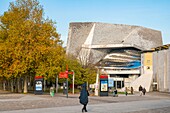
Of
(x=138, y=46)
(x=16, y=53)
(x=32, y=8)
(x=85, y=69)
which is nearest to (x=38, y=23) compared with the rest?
(x=32, y=8)

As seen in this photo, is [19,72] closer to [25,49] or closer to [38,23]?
[25,49]

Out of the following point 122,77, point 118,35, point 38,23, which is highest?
point 118,35

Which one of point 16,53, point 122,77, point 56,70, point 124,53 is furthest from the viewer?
point 124,53

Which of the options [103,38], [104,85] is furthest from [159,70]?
[103,38]

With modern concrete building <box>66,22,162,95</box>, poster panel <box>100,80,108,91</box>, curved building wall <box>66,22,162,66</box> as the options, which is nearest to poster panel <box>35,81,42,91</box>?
poster panel <box>100,80,108,91</box>

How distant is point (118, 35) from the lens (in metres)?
124

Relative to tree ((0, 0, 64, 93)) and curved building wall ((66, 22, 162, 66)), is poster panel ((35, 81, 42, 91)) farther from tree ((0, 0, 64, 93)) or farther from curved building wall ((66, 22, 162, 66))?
curved building wall ((66, 22, 162, 66))

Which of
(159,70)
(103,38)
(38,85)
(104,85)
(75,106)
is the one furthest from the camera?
(103,38)

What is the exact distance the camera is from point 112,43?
393 ft

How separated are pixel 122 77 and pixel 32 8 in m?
71.1

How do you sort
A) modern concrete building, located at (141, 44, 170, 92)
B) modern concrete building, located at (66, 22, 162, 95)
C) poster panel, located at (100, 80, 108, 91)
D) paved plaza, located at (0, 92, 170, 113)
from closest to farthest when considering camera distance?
paved plaza, located at (0, 92, 170, 113) < poster panel, located at (100, 80, 108, 91) < modern concrete building, located at (141, 44, 170, 92) < modern concrete building, located at (66, 22, 162, 95)

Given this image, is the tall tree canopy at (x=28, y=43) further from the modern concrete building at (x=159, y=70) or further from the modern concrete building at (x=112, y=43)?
the modern concrete building at (x=112, y=43)

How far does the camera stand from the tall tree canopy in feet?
132

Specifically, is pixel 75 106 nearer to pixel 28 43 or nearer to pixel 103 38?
pixel 28 43
